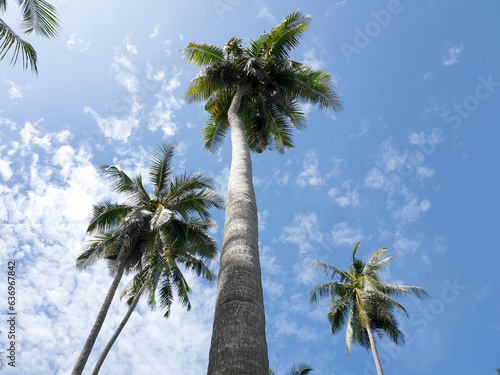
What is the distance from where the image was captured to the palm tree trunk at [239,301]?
2.75 m

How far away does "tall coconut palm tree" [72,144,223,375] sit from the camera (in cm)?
1290

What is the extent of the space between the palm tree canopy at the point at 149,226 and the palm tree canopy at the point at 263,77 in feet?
14.1

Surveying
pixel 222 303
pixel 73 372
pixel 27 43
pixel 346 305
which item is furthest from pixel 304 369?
pixel 27 43

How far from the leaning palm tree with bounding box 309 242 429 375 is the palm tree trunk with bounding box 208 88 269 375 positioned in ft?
48.8

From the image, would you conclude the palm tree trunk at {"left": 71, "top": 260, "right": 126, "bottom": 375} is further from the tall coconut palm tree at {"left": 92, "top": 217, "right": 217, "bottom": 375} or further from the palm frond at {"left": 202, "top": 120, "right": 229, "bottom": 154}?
the palm frond at {"left": 202, "top": 120, "right": 229, "bottom": 154}

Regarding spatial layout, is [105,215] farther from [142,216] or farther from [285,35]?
[285,35]

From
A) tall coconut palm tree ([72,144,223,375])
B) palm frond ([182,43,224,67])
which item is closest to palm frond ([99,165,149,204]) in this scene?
tall coconut palm tree ([72,144,223,375])

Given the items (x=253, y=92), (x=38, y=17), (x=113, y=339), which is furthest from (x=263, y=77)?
(x=113, y=339)

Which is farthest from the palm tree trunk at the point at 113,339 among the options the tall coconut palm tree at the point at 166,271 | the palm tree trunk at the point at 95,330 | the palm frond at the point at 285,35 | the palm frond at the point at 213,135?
the palm frond at the point at 285,35

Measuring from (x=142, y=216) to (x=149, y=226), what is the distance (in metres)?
0.60

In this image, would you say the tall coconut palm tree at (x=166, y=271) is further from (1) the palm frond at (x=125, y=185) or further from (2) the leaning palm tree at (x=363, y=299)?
(2) the leaning palm tree at (x=363, y=299)

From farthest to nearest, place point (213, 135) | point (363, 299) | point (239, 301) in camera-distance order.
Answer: point (363, 299) < point (213, 135) < point (239, 301)

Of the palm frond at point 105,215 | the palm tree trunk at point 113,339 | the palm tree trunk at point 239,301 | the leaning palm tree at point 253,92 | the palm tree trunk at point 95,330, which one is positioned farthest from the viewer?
the palm frond at point 105,215

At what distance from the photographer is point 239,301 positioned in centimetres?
333
